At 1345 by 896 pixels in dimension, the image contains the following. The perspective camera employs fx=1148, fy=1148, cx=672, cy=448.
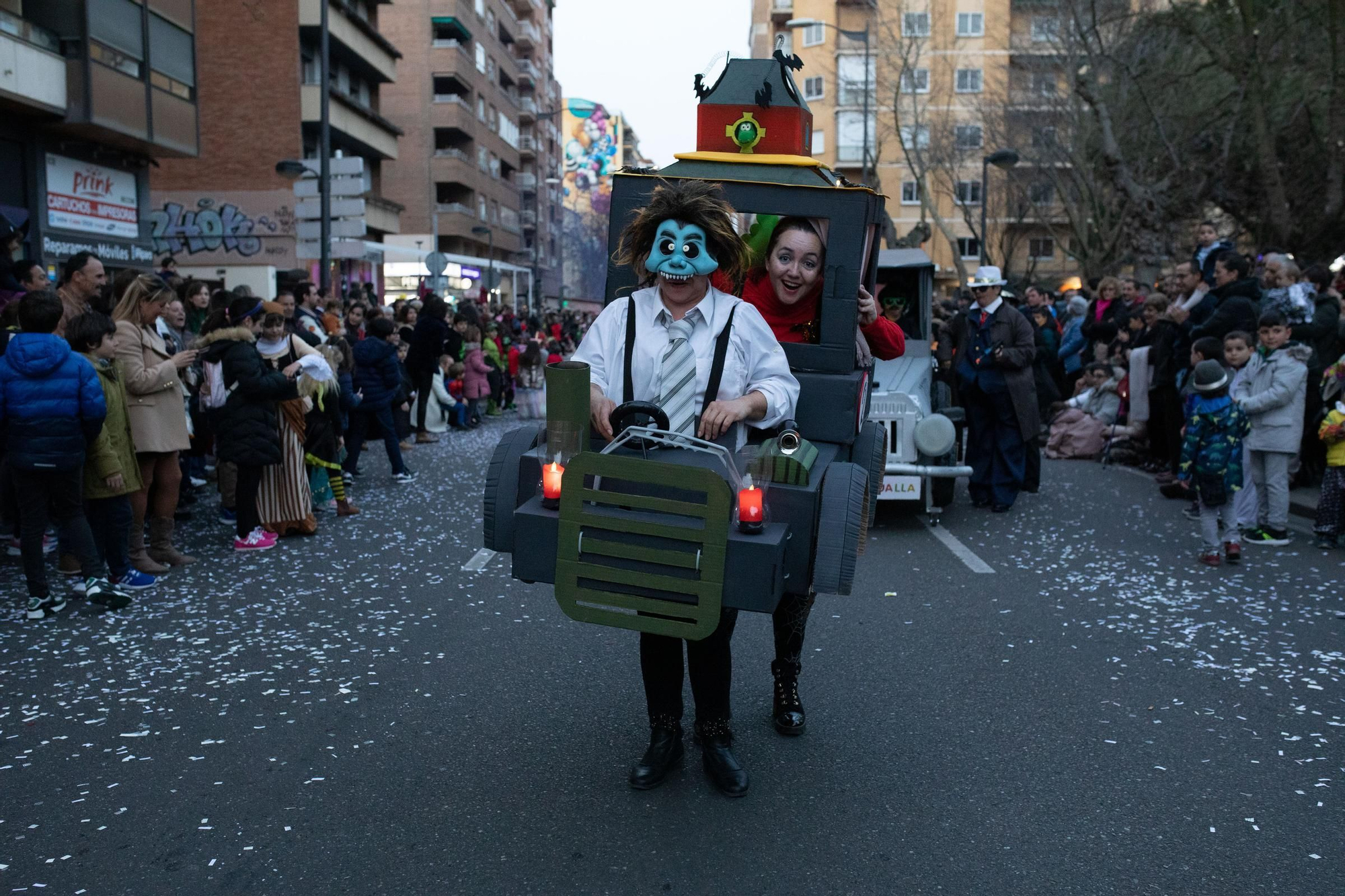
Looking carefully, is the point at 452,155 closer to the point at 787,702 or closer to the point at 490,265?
the point at 490,265

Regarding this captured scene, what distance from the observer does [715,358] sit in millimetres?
3762

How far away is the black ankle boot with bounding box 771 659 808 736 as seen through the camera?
4.67 meters

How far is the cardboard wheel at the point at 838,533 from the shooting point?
3527mm

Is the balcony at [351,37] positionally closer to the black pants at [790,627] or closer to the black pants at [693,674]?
the black pants at [790,627]

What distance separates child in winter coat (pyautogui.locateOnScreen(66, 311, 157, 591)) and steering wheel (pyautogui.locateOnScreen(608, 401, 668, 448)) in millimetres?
4275

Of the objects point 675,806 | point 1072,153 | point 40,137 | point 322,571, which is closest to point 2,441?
point 322,571

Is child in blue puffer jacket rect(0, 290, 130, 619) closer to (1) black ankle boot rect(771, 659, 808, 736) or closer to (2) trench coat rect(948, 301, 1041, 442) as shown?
(1) black ankle boot rect(771, 659, 808, 736)

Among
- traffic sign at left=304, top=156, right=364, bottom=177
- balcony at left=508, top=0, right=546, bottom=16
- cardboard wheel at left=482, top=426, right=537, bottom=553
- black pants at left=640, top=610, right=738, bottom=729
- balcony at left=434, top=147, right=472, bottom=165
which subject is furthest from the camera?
balcony at left=508, top=0, right=546, bottom=16

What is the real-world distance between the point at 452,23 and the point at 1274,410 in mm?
57229

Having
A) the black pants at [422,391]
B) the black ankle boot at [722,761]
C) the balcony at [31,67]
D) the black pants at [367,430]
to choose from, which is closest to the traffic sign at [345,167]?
the balcony at [31,67]

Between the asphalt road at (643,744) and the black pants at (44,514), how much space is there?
34cm

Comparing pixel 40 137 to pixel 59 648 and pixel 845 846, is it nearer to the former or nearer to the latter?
pixel 59 648

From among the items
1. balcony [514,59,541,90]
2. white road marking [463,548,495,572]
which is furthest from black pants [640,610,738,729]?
balcony [514,59,541,90]

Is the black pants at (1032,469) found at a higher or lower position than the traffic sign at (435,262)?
lower
